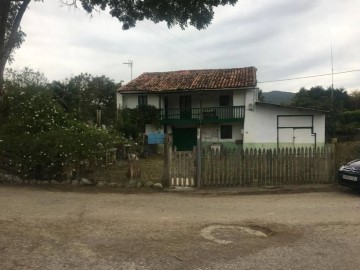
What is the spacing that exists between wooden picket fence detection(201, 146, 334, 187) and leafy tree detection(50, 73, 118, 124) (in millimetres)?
21501

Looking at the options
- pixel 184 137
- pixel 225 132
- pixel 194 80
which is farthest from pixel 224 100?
pixel 184 137

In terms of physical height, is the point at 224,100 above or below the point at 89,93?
below

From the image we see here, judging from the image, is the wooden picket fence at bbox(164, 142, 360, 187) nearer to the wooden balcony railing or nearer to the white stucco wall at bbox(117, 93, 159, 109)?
the wooden balcony railing

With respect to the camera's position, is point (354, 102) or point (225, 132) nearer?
point (225, 132)

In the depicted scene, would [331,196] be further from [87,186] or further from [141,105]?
[141,105]

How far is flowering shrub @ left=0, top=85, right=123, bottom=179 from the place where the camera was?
11984 mm

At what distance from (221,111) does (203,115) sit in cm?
149

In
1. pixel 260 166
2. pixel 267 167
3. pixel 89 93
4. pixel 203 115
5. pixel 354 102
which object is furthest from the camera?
pixel 354 102

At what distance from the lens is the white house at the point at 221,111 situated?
98.5 feet

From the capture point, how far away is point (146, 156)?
26188mm

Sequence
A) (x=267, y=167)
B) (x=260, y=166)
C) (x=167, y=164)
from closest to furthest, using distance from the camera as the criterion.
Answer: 1. (x=167, y=164)
2. (x=260, y=166)
3. (x=267, y=167)

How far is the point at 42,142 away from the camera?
12102 mm

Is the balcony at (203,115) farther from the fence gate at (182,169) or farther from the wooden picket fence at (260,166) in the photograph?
the fence gate at (182,169)

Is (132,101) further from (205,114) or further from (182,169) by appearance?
(182,169)
